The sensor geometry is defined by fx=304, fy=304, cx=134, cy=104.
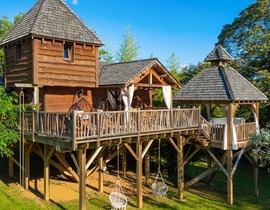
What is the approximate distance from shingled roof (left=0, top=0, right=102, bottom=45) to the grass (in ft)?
26.9

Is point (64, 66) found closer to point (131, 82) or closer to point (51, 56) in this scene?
point (51, 56)

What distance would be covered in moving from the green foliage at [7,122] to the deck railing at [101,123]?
658mm

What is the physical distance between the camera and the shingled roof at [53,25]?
15.8 meters

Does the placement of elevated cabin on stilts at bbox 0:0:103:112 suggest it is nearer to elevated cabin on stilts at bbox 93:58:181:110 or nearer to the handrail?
elevated cabin on stilts at bbox 93:58:181:110

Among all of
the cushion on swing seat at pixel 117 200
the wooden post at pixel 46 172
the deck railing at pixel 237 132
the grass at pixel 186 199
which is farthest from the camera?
the deck railing at pixel 237 132

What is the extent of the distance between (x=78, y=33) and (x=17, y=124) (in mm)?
5983

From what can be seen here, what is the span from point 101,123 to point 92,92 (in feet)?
23.4

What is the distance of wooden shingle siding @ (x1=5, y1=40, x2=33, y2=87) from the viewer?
15807mm

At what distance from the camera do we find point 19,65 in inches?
660

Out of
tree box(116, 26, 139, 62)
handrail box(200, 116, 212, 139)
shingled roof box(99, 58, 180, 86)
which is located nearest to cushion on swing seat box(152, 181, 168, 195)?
handrail box(200, 116, 212, 139)

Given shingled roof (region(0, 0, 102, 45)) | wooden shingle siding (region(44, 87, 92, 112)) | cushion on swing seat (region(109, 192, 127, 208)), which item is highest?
shingled roof (region(0, 0, 102, 45))

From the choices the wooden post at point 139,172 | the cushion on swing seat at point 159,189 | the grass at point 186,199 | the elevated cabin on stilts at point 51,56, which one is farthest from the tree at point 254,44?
the elevated cabin on stilts at point 51,56

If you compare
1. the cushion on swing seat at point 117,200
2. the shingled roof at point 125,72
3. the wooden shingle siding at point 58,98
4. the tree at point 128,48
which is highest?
the tree at point 128,48

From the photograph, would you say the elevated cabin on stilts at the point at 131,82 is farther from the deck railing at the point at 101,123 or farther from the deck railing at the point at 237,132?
the deck railing at the point at 237,132
